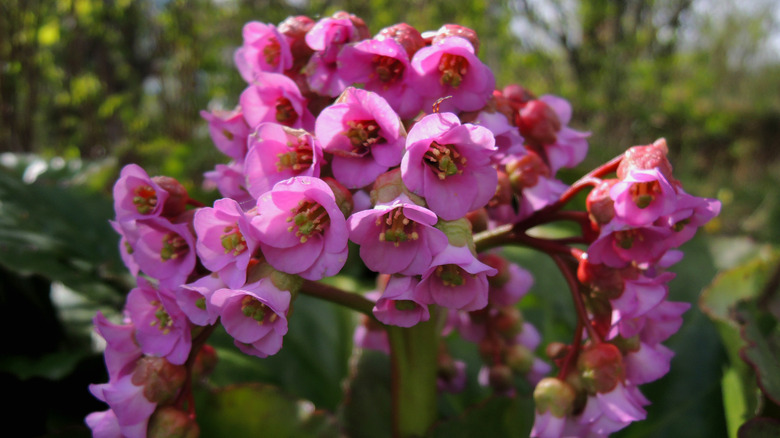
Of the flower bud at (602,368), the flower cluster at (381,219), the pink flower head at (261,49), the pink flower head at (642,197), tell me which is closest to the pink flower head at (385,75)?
the flower cluster at (381,219)

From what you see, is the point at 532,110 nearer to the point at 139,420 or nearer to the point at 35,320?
the point at 139,420

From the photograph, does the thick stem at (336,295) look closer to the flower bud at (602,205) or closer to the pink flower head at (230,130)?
the pink flower head at (230,130)

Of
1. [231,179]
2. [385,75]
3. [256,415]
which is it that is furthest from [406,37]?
[256,415]

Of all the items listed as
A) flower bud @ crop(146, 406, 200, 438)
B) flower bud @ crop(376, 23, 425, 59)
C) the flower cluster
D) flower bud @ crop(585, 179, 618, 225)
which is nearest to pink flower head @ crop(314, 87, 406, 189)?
the flower cluster

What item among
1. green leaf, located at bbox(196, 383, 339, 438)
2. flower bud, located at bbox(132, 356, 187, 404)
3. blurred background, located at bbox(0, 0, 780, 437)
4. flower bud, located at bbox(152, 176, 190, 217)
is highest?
flower bud, located at bbox(152, 176, 190, 217)

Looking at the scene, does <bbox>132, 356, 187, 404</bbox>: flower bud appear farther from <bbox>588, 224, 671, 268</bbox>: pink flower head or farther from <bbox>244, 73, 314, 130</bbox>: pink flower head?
<bbox>588, 224, 671, 268</bbox>: pink flower head

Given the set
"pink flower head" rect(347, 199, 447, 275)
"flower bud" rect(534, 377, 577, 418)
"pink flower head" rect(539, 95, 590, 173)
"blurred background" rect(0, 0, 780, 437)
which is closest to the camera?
"pink flower head" rect(347, 199, 447, 275)
